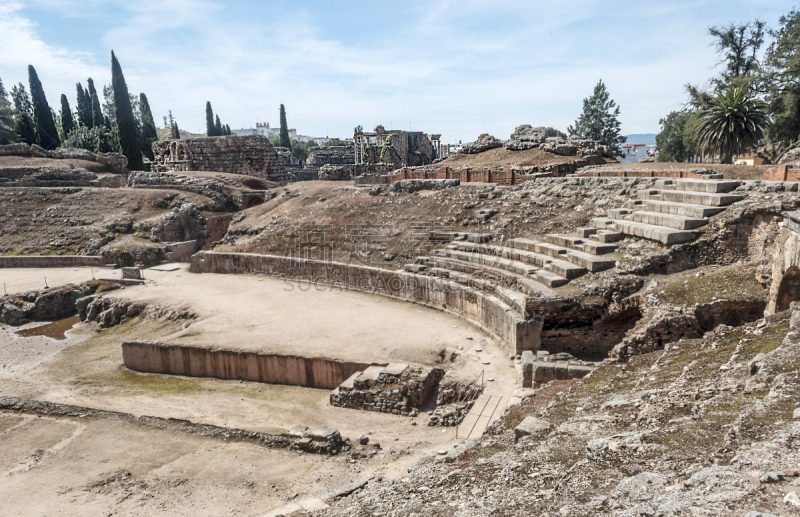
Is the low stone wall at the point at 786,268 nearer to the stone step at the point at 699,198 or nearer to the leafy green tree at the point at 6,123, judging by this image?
the stone step at the point at 699,198

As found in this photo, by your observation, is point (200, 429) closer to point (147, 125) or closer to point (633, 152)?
point (147, 125)

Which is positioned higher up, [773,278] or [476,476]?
[773,278]

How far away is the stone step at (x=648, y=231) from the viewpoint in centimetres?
1055

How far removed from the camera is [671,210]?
38.7 feet

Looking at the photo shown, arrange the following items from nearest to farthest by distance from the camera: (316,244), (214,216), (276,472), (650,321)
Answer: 1. (276,472)
2. (650,321)
3. (316,244)
4. (214,216)

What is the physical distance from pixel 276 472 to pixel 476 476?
399cm

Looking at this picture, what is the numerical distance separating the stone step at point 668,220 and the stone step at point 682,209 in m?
0.19

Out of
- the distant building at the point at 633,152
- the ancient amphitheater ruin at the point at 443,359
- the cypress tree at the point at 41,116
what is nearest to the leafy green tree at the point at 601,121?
the distant building at the point at 633,152

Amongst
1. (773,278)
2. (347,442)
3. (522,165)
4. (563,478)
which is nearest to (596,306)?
(773,278)

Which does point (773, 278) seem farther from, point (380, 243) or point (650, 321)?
point (380, 243)

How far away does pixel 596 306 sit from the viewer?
10227mm

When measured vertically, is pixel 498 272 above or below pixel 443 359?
above

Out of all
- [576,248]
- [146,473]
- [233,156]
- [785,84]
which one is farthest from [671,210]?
[233,156]

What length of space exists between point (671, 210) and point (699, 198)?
2.14ft
